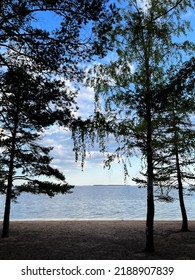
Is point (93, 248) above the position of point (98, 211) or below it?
above

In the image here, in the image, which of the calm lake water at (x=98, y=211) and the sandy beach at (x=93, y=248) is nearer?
the sandy beach at (x=93, y=248)

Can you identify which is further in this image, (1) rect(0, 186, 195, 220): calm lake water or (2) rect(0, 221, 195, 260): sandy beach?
(1) rect(0, 186, 195, 220): calm lake water

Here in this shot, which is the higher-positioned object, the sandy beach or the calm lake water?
the sandy beach

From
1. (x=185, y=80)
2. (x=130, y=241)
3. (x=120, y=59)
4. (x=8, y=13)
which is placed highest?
(x=120, y=59)

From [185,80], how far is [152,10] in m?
3.71

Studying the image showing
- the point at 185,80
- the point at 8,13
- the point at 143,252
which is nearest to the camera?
the point at 8,13

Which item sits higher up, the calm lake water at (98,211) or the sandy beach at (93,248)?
the sandy beach at (93,248)

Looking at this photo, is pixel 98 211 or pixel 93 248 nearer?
pixel 93 248

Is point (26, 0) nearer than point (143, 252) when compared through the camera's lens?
Yes

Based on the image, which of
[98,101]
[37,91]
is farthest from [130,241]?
[37,91]

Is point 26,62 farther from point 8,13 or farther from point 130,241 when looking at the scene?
point 130,241
